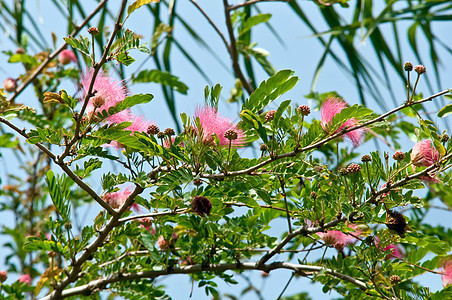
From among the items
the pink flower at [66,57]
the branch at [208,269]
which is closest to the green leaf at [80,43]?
the branch at [208,269]

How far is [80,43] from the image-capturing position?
80 centimetres

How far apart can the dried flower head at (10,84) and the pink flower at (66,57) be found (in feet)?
0.70

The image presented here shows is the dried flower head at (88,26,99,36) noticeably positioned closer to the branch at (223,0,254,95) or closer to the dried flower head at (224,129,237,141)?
the dried flower head at (224,129,237,141)

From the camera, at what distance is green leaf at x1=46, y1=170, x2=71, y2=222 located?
1.08 metres

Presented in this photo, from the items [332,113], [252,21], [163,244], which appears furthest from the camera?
[252,21]

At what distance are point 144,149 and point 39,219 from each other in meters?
1.60

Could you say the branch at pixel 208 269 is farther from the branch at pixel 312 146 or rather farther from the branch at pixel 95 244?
the branch at pixel 312 146

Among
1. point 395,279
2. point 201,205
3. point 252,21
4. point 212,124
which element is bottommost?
point 395,279

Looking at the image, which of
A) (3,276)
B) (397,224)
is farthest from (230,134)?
(3,276)

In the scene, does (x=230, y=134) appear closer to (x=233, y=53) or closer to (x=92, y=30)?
(x=92, y=30)

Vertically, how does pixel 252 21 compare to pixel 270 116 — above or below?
above

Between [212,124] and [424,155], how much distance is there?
1.24 ft

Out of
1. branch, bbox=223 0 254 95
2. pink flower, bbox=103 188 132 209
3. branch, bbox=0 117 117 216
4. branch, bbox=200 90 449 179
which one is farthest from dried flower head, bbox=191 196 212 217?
branch, bbox=223 0 254 95

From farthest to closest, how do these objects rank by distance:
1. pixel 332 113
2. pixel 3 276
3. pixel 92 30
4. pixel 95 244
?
1. pixel 3 276
2. pixel 95 244
3. pixel 332 113
4. pixel 92 30
